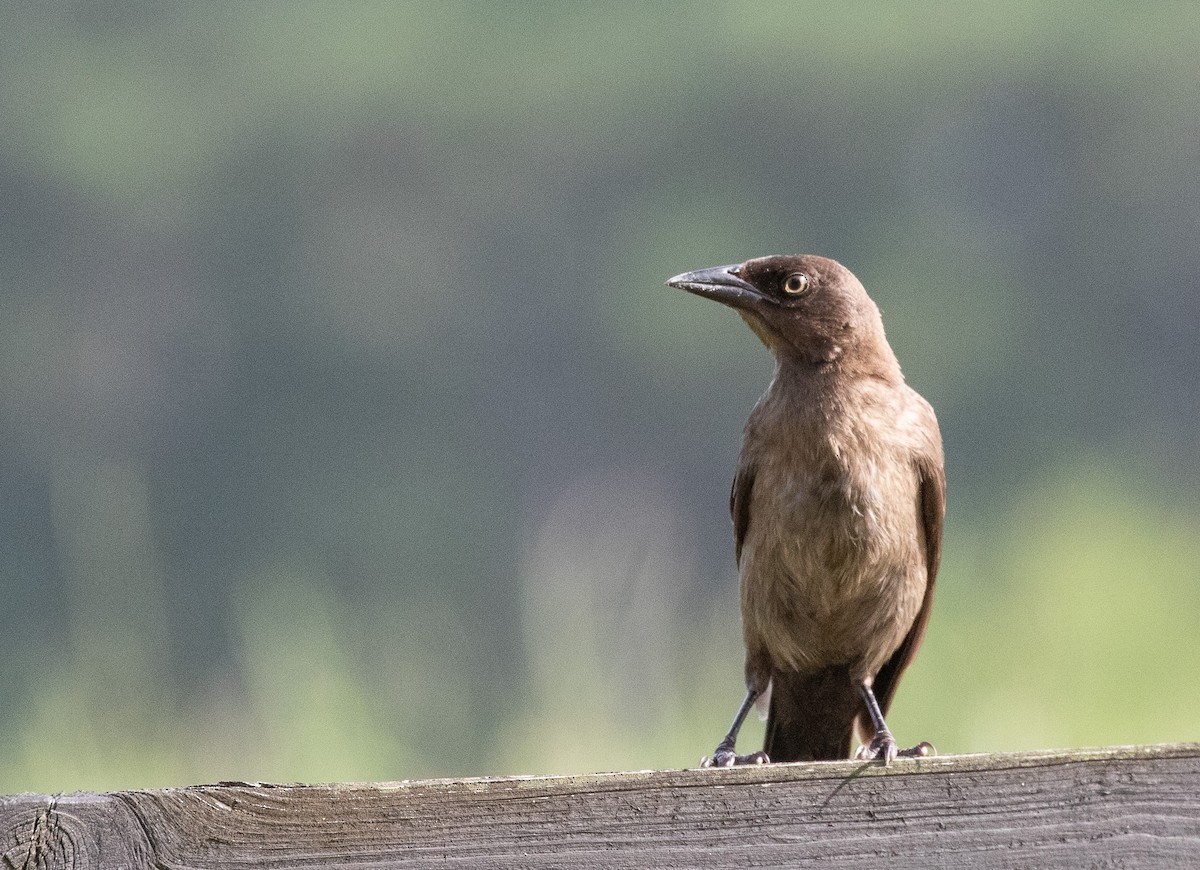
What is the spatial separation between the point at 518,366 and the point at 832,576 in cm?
795

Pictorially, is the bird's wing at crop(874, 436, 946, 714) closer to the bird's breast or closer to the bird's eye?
the bird's breast

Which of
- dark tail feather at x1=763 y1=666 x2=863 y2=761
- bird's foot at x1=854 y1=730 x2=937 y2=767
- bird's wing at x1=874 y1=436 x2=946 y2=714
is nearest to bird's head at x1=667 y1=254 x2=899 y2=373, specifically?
bird's wing at x1=874 y1=436 x2=946 y2=714

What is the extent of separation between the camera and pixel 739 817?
2393 millimetres

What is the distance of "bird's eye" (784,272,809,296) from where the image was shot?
424 centimetres

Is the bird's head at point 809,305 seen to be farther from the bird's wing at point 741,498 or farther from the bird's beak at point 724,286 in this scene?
the bird's wing at point 741,498

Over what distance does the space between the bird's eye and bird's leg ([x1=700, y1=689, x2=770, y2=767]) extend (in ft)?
3.03

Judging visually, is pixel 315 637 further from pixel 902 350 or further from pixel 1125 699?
pixel 902 350

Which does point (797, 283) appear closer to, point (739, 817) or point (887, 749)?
point (887, 749)

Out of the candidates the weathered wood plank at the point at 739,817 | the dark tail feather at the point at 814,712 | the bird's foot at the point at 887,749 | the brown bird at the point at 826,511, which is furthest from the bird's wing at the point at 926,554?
the weathered wood plank at the point at 739,817

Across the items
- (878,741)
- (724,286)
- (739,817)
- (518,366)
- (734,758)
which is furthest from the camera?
(518,366)

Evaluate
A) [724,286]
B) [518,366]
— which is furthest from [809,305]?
[518,366]

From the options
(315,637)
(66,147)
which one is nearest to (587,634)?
(315,637)

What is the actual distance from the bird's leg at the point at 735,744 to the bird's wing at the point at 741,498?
12.6 inches

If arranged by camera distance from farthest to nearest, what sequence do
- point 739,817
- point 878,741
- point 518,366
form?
point 518,366
point 878,741
point 739,817
